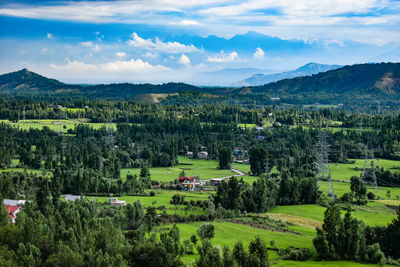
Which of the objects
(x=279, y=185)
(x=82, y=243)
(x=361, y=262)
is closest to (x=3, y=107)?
(x=279, y=185)

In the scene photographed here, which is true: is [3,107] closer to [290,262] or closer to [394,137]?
[394,137]

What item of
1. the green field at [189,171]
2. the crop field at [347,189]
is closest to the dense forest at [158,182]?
the green field at [189,171]

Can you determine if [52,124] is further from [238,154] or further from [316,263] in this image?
[316,263]

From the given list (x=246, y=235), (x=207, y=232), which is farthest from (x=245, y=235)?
(x=207, y=232)

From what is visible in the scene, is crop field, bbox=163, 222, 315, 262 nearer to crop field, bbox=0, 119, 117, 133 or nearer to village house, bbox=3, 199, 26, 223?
village house, bbox=3, 199, 26, 223

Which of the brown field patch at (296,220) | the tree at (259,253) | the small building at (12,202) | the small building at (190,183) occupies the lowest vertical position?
the brown field patch at (296,220)

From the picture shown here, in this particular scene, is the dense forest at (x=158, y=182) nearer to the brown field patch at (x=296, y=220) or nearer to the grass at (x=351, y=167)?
the brown field patch at (x=296, y=220)

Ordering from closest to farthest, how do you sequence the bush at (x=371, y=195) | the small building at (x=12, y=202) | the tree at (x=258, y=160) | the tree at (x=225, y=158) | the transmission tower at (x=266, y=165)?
the small building at (x=12, y=202), the bush at (x=371, y=195), the transmission tower at (x=266, y=165), the tree at (x=258, y=160), the tree at (x=225, y=158)

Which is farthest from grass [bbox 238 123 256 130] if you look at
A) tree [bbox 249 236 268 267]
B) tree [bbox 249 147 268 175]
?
tree [bbox 249 236 268 267]
